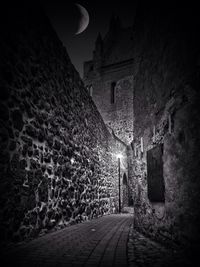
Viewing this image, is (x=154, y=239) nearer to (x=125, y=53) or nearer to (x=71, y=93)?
(x=71, y=93)

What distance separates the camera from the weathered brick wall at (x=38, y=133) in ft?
10.0

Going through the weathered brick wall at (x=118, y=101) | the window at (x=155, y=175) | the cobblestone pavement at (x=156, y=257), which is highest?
the weathered brick wall at (x=118, y=101)

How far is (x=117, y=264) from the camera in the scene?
8.03 feet

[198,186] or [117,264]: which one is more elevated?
[198,186]

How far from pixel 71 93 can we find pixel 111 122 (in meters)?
15.5

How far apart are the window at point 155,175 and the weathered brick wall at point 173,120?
0.14 m

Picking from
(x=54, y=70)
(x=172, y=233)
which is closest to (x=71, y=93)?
(x=54, y=70)

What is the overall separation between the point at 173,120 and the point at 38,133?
246cm

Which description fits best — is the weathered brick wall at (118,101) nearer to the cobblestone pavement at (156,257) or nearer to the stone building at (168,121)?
the stone building at (168,121)

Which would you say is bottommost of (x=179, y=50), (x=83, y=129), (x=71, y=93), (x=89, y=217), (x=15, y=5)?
(x=89, y=217)

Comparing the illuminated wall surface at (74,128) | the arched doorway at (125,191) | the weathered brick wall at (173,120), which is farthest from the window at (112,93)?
the weathered brick wall at (173,120)

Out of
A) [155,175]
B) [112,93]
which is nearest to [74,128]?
[155,175]

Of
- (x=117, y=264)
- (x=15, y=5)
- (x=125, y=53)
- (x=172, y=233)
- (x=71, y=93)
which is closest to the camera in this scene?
(x=117, y=264)

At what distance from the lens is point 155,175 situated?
13.4ft
